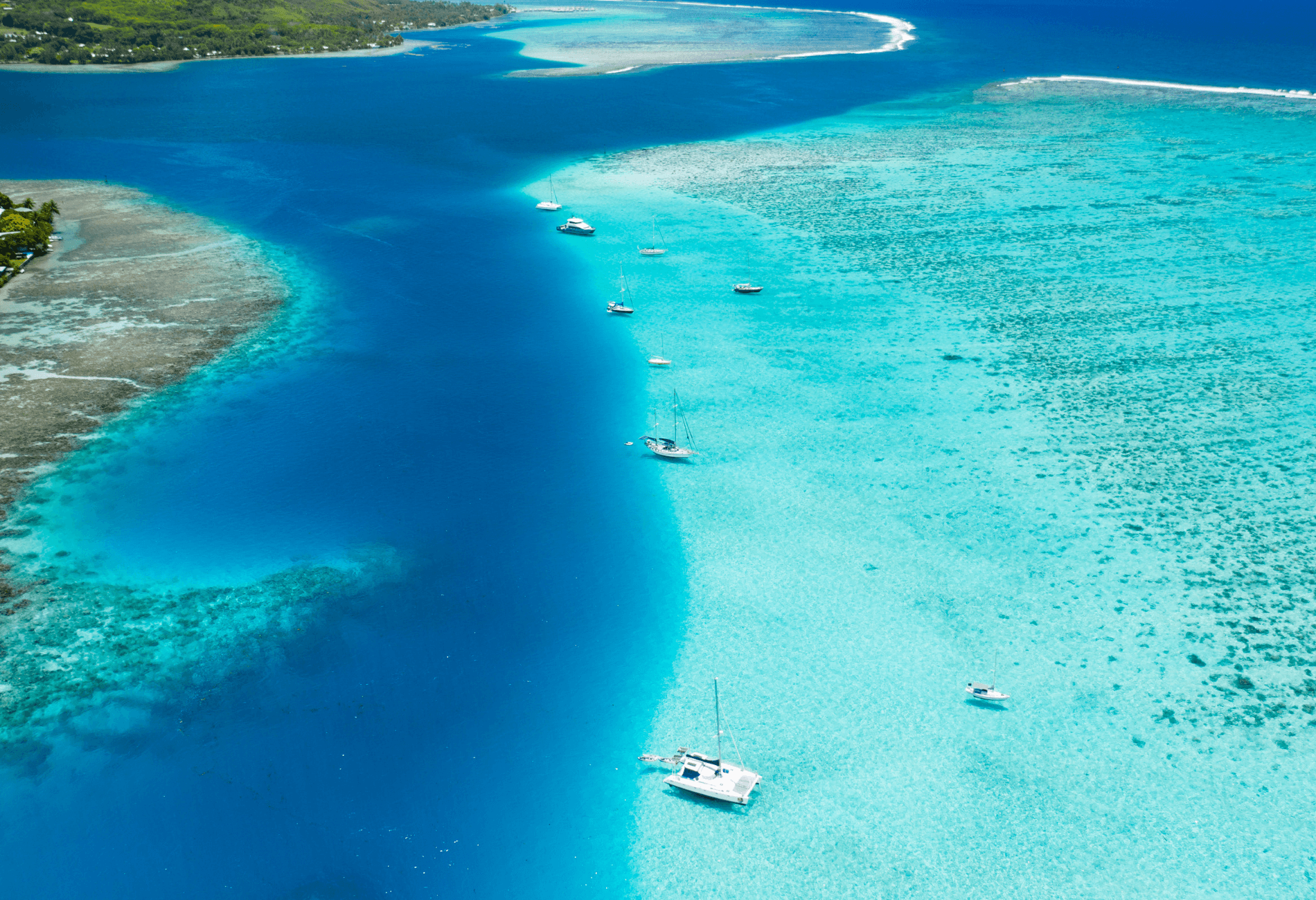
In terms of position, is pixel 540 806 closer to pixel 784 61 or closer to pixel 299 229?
pixel 299 229

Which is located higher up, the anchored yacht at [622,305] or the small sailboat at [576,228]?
the small sailboat at [576,228]

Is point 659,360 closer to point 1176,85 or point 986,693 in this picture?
point 986,693

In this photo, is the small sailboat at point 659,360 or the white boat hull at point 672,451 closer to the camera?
the white boat hull at point 672,451

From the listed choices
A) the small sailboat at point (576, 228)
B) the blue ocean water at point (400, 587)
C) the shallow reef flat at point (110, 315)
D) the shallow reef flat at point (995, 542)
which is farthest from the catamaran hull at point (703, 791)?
the small sailboat at point (576, 228)

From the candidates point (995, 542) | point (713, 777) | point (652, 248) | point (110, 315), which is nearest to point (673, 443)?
point (995, 542)

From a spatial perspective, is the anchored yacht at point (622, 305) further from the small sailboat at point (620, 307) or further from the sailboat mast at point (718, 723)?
the sailboat mast at point (718, 723)

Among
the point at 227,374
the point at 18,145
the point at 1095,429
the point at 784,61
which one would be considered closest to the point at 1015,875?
the point at 1095,429

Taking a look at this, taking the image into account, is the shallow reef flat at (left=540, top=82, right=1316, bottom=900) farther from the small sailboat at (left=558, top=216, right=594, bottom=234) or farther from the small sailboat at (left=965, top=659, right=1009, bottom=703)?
the small sailboat at (left=558, top=216, right=594, bottom=234)
